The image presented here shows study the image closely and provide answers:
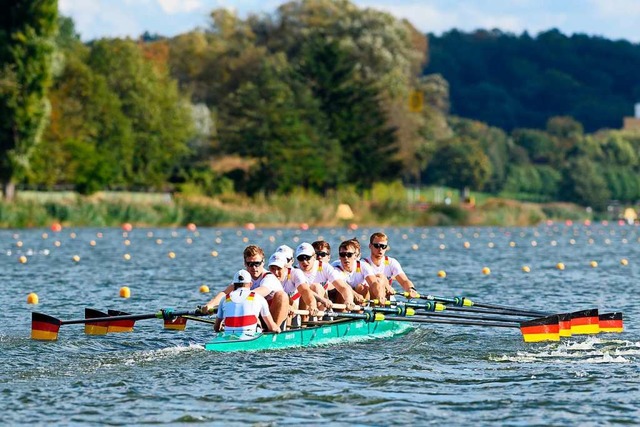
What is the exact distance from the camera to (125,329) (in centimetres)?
2102

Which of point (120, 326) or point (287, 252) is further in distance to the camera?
point (120, 326)

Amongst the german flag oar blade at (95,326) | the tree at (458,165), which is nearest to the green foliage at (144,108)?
the tree at (458,165)

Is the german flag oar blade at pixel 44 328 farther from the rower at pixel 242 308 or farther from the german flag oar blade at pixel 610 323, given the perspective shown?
the german flag oar blade at pixel 610 323

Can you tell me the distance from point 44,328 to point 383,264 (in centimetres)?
605

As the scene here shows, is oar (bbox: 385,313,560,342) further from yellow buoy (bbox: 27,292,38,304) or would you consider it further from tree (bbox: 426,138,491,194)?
tree (bbox: 426,138,491,194)

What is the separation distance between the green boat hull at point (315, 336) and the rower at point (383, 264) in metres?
0.83

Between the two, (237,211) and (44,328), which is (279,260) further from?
(237,211)

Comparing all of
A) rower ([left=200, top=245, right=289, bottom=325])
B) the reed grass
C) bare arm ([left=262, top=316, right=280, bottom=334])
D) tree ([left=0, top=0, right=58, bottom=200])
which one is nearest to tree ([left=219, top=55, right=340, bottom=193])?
the reed grass

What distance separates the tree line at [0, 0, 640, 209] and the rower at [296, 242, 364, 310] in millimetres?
46289

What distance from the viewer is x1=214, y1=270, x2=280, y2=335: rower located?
17578 mm

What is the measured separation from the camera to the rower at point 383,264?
21.9 meters

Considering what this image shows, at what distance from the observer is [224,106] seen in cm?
10200

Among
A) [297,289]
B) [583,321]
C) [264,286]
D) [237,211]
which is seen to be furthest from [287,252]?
[237,211]

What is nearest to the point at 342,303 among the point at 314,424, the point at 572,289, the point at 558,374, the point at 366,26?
the point at 558,374
